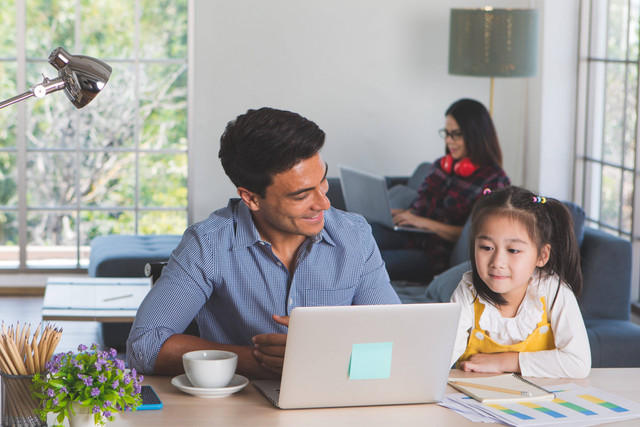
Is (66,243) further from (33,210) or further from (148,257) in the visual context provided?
(148,257)

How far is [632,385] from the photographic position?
197cm

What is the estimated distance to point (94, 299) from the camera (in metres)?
3.93

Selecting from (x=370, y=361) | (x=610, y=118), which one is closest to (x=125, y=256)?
(x=610, y=118)

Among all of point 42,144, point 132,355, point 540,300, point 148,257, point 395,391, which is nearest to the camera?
point 395,391

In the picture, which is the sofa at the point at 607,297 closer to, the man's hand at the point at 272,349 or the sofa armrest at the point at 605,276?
the sofa armrest at the point at 605,276

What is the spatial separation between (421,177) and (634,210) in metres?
1.21

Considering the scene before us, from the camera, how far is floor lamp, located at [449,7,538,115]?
200 inches

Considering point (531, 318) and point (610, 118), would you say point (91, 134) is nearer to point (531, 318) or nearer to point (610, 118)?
point (610, 118)

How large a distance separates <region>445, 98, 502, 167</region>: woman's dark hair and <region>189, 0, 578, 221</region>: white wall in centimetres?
141

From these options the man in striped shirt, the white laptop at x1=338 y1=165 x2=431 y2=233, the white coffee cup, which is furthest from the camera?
the white laptop at x1=338 y1=165 x2=431 y2=233

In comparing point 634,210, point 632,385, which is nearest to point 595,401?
point 632,385

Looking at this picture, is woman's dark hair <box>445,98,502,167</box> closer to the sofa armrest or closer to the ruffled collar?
the sofa armrest

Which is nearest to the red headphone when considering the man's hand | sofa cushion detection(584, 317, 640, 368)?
sofa cushion detection(584, 317, 640, 368)

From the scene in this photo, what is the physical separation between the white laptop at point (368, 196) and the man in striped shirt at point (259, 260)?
7.13 ft
